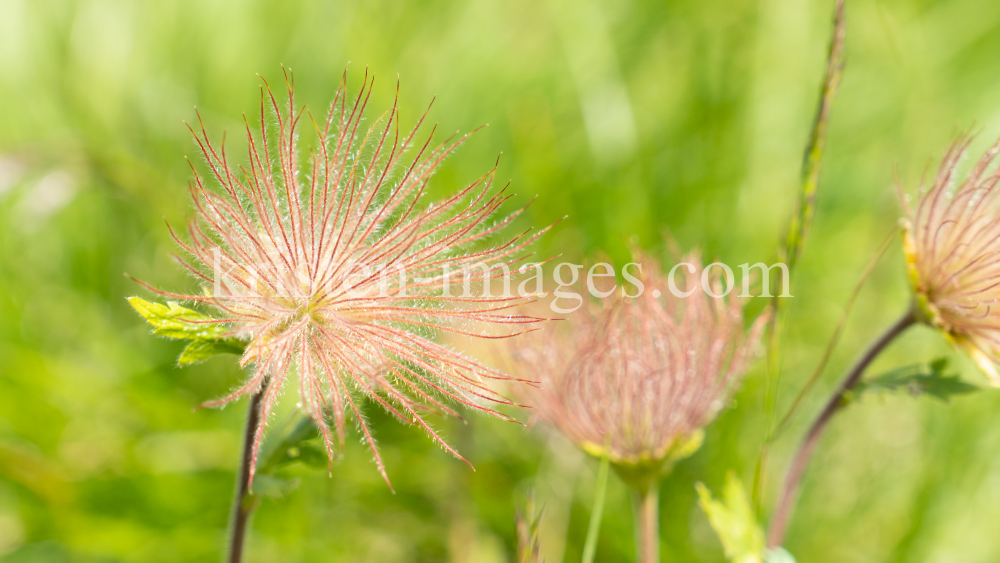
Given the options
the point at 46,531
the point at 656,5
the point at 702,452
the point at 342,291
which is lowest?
the point at 46,531

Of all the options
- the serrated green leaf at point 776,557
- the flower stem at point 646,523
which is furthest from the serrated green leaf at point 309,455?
the serrated green leaf at point 776,557

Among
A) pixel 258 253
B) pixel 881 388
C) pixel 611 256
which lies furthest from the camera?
pixel 611 256

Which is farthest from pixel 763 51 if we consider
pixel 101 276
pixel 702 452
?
pixel 101 276

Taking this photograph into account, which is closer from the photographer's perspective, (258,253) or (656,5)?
(258,253)

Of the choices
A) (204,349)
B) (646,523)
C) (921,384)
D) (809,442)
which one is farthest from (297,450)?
(921,384)

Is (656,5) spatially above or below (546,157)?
above

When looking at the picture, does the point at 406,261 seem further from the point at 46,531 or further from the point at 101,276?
the point at 101,276

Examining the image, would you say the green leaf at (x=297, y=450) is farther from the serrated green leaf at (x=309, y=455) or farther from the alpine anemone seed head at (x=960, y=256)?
the alpine anemone seed head at (x=960, y=256)

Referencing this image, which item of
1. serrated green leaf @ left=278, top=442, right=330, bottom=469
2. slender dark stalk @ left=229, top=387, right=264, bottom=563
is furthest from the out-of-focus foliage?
slender dark stalk @ left=229, top=387, right=264, bottom=563
